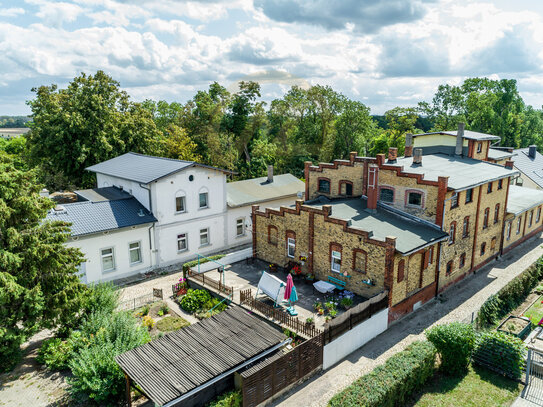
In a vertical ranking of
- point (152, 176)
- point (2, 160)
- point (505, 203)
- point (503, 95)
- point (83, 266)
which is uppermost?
point (503, 95)

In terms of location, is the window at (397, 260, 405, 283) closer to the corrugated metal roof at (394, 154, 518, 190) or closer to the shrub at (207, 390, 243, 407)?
the corrugated metal roof at (394, 154, 518, 190)

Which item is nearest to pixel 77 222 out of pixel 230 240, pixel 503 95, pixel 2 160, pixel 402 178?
pixel 2 160

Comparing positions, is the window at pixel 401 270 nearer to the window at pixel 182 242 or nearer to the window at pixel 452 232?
the window at pixel 452 232

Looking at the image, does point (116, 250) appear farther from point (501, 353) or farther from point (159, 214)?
point (501, 353)

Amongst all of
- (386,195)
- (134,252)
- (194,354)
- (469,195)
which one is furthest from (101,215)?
(469,195)

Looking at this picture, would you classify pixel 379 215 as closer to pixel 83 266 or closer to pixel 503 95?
pixel 83 266

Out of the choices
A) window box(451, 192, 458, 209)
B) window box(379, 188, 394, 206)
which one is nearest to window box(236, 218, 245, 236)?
window box(379, 188, 394, 206)

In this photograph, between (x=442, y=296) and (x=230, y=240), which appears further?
(x=230, y=240)
